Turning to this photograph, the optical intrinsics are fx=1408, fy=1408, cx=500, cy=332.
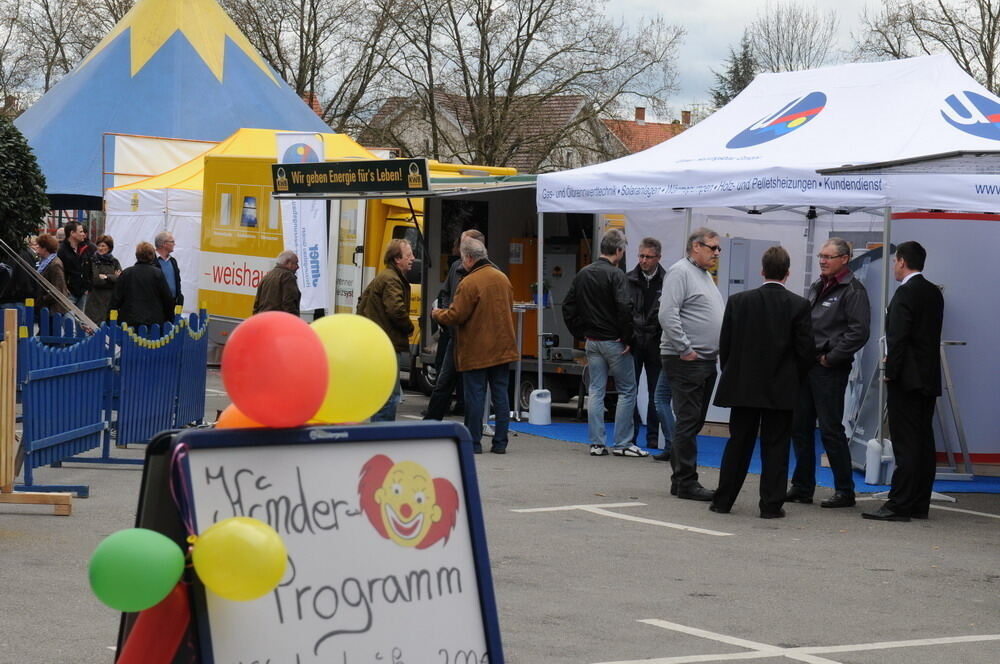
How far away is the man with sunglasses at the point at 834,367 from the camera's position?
1001 centimetres

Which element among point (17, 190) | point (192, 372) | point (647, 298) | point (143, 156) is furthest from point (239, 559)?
point (143, 156)

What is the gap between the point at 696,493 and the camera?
33.6 ft

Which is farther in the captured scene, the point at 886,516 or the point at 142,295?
the point at 142,295

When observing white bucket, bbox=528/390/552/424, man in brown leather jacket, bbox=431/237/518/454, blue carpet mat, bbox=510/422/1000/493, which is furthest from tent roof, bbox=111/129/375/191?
man in brown leather jacket, bbox=431/237/518/454

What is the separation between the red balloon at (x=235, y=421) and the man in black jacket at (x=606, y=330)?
854 centimetres

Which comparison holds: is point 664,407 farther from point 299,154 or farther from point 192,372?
point 299,154

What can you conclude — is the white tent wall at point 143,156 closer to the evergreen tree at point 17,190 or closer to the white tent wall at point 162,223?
the white tent wall at point 162,223

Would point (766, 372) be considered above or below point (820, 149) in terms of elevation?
below

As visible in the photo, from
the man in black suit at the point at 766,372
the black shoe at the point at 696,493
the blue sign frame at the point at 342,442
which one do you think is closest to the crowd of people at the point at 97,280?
the black shoe at the point at 696,493

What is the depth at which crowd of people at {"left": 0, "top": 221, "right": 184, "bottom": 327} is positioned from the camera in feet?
46.5

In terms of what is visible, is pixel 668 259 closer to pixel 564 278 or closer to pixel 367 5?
pixel 564 278

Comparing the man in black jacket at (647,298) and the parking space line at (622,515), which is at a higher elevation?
the man in black jacket at (647,298)

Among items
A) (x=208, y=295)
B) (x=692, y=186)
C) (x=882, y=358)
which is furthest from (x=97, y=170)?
(x=882, y=358)

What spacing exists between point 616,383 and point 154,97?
68.2 feet
